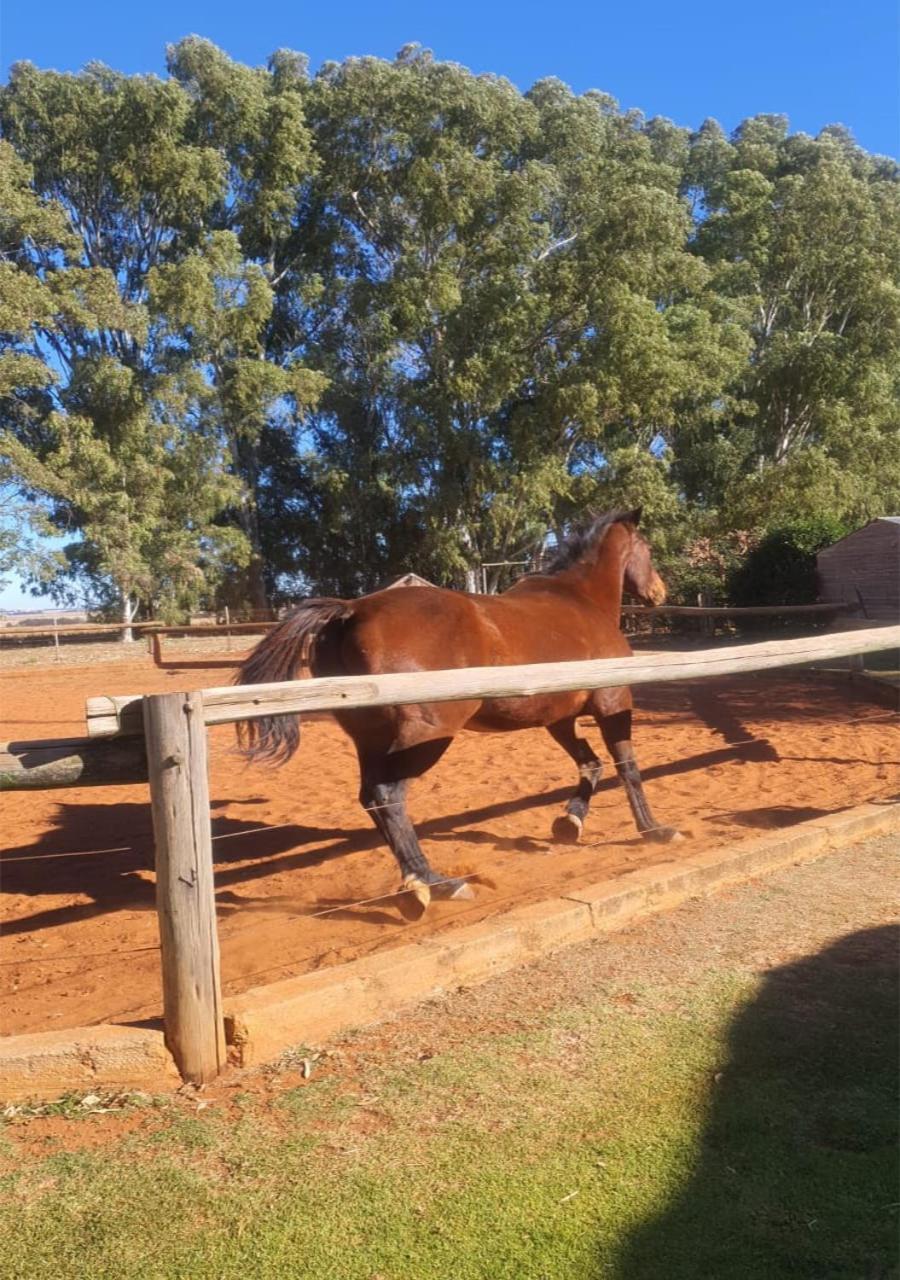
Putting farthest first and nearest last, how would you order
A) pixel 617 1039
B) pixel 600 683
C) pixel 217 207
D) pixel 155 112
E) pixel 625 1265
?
1. pixel 217 207
2. pixel 155 112
3. pixel 600 683
4. pixel 617 1039
5. pixel 625 1265

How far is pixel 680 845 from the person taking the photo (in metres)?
5.96

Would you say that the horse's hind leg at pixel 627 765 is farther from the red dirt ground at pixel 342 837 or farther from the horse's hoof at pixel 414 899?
the horse's hoof at pixel 414 899

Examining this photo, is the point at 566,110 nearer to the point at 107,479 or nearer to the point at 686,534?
the point at 686,534

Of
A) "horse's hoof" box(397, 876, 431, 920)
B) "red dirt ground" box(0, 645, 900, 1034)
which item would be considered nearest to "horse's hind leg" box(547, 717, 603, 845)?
"red dirt ground" box(0, 645, 900, 1034)

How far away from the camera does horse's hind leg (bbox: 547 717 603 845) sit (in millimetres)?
6324

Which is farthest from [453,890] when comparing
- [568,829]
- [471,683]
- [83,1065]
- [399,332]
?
[399,332]

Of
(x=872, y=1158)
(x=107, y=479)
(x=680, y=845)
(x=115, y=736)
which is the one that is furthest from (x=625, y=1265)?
(x=107, y=479)

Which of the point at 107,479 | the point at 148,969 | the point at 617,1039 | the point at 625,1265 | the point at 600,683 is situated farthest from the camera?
the point at 107,479

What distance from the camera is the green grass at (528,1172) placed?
2.23 meters

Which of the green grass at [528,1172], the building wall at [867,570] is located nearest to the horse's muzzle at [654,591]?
the green grass at [528,1172]

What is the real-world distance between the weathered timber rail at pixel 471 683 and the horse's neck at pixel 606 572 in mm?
1242

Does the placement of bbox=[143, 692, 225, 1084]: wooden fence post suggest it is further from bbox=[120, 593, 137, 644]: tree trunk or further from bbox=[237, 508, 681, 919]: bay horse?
bbox=[120, 593, 137, 644]: tree trunk

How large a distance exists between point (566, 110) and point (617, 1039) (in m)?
36.8

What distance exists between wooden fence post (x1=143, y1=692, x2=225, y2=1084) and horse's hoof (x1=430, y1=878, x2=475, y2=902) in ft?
6.50
